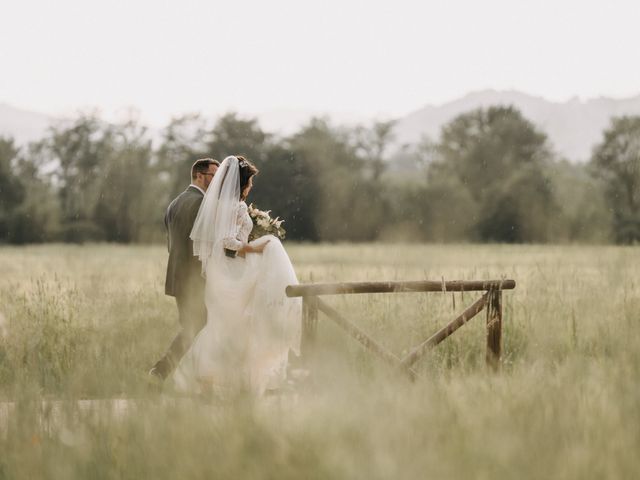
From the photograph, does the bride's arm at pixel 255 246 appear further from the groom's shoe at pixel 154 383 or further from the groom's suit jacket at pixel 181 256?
the groom's shoe at pixel 154 383

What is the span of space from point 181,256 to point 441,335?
2.55 m

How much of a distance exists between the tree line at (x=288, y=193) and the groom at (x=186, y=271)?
3922cm

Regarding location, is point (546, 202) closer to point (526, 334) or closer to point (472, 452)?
point (526, 334)

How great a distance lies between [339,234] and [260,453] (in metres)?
44.7

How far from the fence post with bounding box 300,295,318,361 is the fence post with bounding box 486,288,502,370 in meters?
1.60

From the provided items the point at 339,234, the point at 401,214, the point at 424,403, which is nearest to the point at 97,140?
the point at 339,234

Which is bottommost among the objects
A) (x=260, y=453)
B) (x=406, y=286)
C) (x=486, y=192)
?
(x=260, y=453)

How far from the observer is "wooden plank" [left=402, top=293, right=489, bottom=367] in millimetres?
6906

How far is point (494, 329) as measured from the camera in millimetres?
7371

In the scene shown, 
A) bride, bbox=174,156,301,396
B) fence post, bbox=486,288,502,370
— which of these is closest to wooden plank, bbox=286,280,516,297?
fence post, bbox=486,288,502,370

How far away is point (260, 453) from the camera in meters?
4.51

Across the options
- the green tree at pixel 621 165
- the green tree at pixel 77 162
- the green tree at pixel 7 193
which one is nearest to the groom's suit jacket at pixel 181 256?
the green tree at pixel 77 162

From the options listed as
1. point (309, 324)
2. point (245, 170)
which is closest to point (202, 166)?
point (245, 170)

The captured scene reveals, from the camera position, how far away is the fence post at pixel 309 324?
23.1 feet
